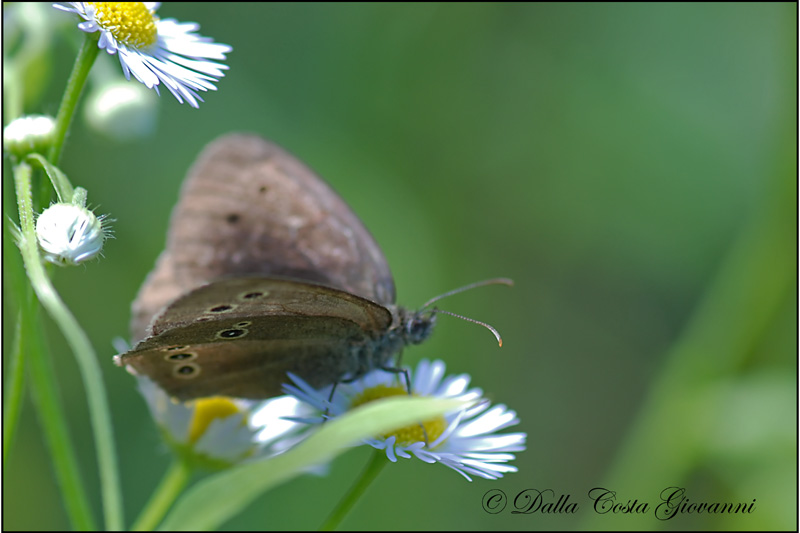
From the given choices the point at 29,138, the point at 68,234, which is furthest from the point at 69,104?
the point at 68,234

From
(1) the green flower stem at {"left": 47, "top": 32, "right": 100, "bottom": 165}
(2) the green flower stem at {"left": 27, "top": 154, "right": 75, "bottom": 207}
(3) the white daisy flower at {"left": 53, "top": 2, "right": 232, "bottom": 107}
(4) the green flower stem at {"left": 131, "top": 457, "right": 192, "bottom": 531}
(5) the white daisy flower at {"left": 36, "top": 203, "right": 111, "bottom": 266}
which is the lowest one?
(4) the green flower stem at {"left": 131, "top": 457, "right": 192, "bottom": 531}

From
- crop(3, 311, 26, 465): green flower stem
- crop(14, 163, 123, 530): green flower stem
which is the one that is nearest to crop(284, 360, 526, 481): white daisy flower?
crop(14, 163, 123, 530): green flower stem

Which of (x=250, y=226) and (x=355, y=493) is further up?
(x=250, y=226)

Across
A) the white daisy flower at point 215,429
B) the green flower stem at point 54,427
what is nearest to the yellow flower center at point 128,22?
the green flower stem at point 54,427

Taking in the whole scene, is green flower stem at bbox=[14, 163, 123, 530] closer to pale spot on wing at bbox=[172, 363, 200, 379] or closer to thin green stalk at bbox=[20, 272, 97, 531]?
thin green stalk at bbox=[20, 272, 97, 531]

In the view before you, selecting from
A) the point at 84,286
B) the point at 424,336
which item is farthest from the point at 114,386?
the point at 424,336

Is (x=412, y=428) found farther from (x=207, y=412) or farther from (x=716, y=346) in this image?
(x=716, y=346)

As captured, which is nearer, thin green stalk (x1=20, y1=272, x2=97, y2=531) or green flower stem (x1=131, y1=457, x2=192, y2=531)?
thin green stalk (x1=20, y1=272, x2=97, y2=531)

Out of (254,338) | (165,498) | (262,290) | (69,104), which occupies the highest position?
(69,104)
